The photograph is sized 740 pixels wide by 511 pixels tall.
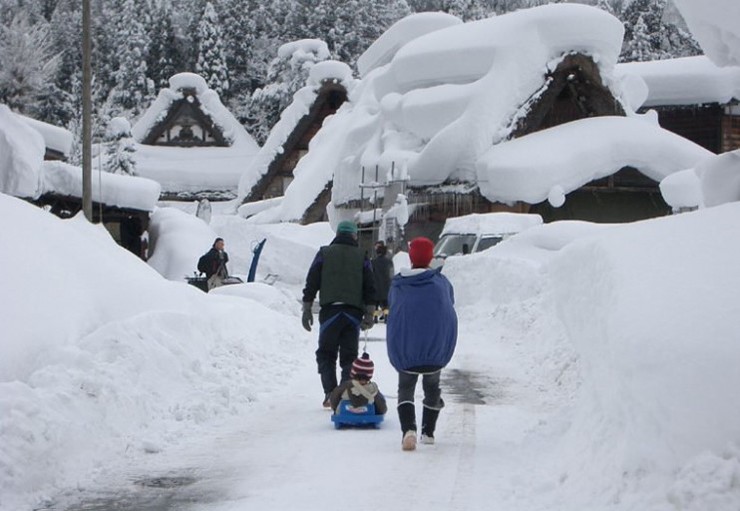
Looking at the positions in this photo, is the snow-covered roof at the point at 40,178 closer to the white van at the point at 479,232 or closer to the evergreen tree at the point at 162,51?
the white van at the point at 479,232

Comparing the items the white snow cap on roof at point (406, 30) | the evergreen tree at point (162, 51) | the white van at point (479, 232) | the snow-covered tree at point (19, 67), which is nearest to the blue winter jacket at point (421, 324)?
the white van at point (479, 232)

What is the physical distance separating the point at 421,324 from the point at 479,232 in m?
16.6

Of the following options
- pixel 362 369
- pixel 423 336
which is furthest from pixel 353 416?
pixel 423 336

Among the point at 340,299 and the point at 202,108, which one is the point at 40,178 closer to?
the point at 340,299

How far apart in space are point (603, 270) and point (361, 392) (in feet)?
7.29

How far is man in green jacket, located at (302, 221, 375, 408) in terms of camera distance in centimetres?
950

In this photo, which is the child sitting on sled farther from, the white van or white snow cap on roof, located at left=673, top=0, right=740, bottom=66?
the white van

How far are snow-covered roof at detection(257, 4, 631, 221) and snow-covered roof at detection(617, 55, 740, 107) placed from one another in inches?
134

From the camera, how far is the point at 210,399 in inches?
366

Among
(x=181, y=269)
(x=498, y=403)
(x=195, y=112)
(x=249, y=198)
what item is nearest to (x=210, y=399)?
(x=498, y=403)

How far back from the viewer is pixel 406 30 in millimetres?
42875

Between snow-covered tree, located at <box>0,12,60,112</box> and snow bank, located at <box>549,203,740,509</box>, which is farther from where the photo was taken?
snow-covered tree, located at <box>0,12,60,112</box>

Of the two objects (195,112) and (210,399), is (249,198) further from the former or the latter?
(210,399)

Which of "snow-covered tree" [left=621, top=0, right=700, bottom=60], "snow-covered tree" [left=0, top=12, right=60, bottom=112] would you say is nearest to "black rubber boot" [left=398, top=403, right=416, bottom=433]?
"snow-covered tree" [left=0, top=12, right=60, bottom=112]
